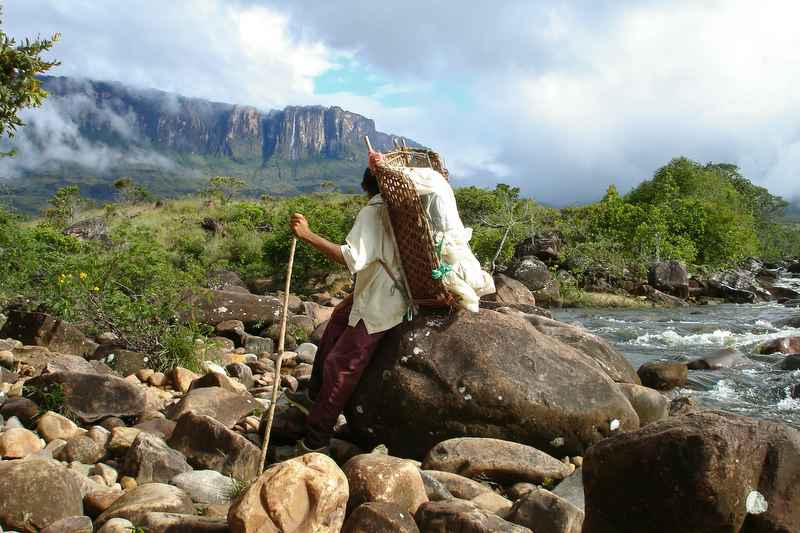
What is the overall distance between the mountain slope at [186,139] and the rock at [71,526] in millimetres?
142248

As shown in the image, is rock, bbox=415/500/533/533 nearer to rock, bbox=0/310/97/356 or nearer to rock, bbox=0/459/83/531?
rock, bbox=0/459/83/531

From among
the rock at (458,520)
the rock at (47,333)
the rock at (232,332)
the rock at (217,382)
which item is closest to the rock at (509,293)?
the rock at (232,332)

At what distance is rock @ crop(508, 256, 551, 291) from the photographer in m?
23.5

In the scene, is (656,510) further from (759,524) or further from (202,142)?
(202,142)

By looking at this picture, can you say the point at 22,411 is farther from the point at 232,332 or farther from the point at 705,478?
the point at 232,332

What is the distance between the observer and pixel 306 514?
3035 mm

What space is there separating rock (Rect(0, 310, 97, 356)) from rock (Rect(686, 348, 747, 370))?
354 inches

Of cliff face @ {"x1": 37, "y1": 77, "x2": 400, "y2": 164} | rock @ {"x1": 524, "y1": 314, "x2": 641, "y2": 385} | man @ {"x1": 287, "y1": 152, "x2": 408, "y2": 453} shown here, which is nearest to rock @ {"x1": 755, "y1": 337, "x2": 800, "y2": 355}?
rock @ {"x1": 524, "y1": 314, "x2": 641, "y2": 385}

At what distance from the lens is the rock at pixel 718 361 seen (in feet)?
35.9

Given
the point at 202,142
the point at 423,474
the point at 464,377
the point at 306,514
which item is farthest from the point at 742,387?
the point at 202,142

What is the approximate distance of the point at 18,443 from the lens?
4285 millimetres

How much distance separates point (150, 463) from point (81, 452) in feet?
2.09

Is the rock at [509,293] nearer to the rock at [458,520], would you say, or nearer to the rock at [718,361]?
the rock at [718,361]

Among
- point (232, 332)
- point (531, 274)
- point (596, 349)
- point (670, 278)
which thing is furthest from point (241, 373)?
point (670, 278)
